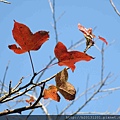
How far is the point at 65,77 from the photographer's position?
475mm

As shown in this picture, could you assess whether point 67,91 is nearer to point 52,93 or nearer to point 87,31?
point 52,93

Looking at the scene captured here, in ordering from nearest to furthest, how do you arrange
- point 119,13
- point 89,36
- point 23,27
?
point 23,27 < point 89,36 < point 119,13

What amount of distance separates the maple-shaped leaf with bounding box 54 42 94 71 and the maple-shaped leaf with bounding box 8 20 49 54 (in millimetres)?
27

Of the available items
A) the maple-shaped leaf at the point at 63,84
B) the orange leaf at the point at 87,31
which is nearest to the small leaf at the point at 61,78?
the maple-shaped leaf at the point at 63,84

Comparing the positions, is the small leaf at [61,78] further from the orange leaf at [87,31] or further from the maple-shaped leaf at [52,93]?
the orange leaf at [87,31]

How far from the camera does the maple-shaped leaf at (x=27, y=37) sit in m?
0.41

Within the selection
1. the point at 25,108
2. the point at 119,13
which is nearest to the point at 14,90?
the point at 25,108

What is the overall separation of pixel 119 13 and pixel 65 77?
53 cm

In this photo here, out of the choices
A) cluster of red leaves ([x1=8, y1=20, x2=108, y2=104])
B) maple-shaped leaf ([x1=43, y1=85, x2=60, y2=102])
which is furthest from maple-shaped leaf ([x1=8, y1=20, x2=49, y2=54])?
maple-shaped leaf ([x1=43, y1=85, x2=60, y2=102])

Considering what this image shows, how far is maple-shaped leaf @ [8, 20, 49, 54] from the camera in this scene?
41 centimetres

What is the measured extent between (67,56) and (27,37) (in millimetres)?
73

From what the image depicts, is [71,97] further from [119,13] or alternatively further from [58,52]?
[119,13]

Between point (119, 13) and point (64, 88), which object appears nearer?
point (64, 88)

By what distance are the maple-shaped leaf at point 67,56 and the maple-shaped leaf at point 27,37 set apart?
3 centimetres
